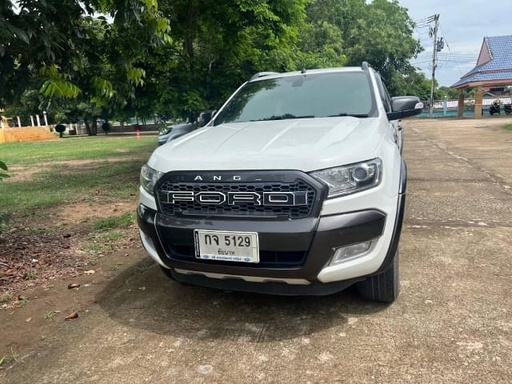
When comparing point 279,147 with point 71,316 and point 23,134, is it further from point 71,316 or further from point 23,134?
point 23,134

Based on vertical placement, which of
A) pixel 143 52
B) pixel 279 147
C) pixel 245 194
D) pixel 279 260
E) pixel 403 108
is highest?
pixel 143 52

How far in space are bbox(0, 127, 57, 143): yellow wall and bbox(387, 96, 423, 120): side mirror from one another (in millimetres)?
36854

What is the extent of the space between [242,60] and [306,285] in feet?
23.4

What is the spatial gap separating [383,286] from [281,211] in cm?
103

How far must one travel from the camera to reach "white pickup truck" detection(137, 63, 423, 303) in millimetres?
2582

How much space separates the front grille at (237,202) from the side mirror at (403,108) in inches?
67.1

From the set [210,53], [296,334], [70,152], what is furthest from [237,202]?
[70,152]

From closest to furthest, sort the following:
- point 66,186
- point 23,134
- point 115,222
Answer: point 115,222 → point 66,186 → point 23,134

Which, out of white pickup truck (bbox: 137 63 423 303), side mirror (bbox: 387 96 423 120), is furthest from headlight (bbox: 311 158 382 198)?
side mirror (bbox: 387 96 423 120)

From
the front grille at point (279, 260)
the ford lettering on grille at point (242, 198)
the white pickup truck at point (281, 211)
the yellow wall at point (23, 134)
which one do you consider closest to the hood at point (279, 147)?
the white pickup truck at point (281, 211)

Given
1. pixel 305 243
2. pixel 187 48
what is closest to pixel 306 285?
pixel 305 243

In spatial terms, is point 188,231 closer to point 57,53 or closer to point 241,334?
point 241,334

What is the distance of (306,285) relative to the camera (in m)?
2.73

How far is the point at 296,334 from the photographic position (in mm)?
2854
